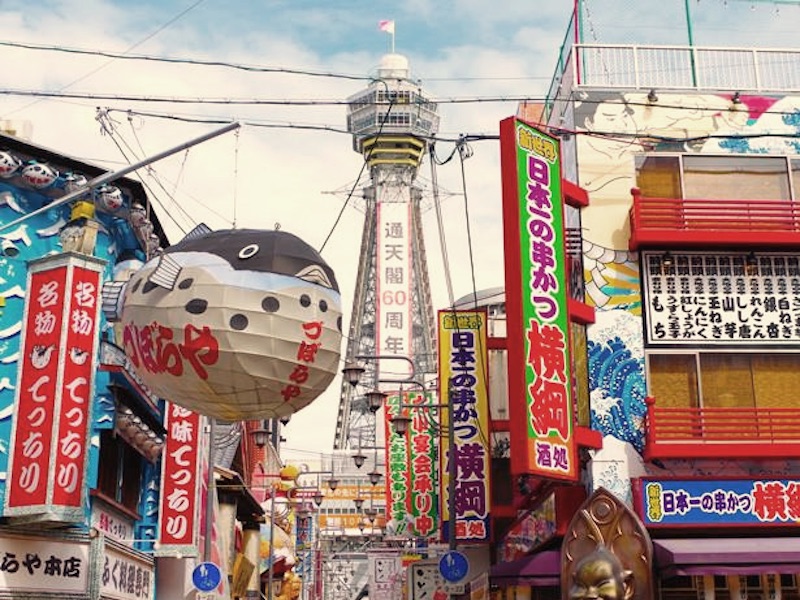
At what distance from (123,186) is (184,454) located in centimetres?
635

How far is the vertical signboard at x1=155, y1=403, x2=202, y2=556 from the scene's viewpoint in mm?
23391

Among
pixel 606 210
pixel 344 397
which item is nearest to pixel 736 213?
pixel 606 210

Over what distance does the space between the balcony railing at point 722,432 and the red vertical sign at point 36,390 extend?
10.7 m

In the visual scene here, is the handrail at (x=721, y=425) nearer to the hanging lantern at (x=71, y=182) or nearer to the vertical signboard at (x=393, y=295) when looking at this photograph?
the hanging lantern at (x=71, y=182)

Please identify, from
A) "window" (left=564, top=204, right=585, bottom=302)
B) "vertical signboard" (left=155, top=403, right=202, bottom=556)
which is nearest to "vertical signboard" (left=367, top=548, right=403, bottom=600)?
"vertical signboard" (left=155, top=403, right=202, bottom=556)

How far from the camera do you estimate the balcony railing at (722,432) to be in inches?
786

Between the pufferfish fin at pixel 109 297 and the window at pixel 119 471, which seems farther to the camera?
the window at pixel 119 471

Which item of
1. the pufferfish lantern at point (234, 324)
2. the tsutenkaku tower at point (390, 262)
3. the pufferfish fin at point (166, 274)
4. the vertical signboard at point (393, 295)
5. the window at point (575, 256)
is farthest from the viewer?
the tsutenkaku tower at point (390, 262)

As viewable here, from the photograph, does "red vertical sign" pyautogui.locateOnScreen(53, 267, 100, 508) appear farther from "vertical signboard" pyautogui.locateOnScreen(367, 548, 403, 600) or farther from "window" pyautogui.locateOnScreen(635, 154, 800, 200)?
"vertical signboard" pyautogui.locateOnScreen(367, 548, 403, 600)

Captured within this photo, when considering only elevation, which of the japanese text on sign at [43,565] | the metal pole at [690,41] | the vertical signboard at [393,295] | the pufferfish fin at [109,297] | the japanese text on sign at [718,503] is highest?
the vertical signboard at [393,295]

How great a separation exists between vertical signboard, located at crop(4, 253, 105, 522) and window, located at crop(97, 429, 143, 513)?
2714 millimetres

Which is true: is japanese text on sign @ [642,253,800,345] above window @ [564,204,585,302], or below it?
below

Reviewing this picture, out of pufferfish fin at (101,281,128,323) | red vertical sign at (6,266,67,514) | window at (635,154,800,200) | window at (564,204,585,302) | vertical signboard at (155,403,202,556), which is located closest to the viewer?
red vertical sign at (6,266,67,514)

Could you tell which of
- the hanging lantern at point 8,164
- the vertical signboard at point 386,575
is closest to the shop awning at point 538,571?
the hanging lantern at point 8,164
